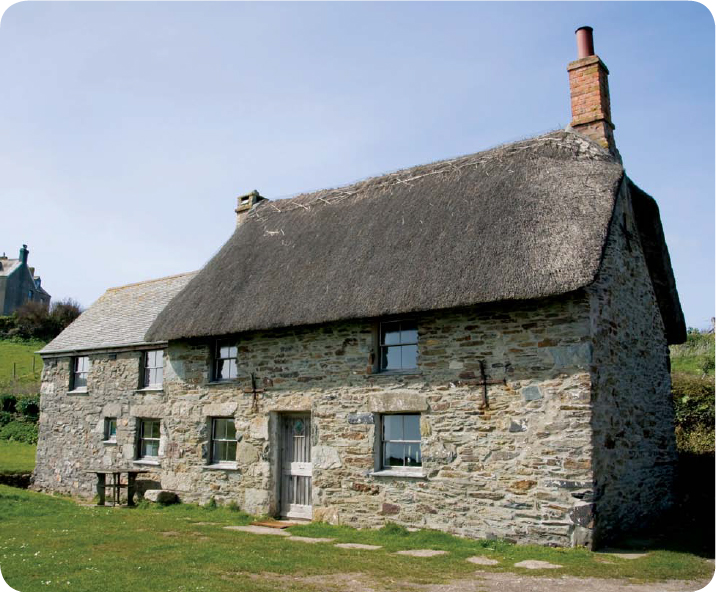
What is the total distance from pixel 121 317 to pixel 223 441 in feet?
22.1

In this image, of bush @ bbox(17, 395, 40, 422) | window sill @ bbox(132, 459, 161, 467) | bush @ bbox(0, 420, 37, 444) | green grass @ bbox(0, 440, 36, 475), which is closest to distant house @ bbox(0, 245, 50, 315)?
bush @ bbox(17, 395, 40, 422)

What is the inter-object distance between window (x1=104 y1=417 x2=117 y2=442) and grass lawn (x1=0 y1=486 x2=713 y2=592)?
5.01 m

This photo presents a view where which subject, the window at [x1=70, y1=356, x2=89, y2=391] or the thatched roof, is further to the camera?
the window at [x1=70, y1=356, x2=89, y2=391]

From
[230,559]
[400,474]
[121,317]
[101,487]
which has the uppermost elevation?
[121,317]

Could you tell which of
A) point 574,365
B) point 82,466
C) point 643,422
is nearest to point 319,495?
point 574,365

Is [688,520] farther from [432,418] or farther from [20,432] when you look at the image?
[20,432]

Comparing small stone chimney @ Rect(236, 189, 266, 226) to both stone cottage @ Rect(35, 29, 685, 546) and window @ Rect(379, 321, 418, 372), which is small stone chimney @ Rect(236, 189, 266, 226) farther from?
window @ Rect(379, 321, 418, 372)

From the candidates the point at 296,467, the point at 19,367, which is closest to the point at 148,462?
the point at 296,467

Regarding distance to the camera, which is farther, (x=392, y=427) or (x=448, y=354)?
(x=392, y=427)

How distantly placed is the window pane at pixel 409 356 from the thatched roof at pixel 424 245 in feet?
2.81

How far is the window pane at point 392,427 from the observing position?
10.2 metres

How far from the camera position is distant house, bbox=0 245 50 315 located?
50.8 metres

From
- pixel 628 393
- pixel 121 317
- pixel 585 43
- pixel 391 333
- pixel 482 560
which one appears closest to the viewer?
pixel 482 560

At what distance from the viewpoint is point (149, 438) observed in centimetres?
1455
